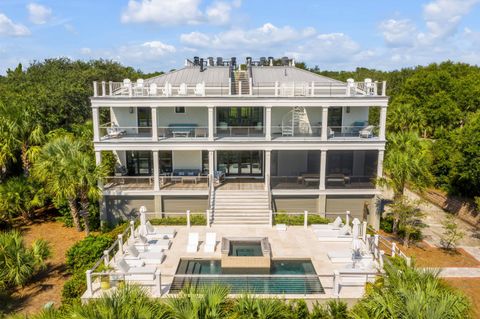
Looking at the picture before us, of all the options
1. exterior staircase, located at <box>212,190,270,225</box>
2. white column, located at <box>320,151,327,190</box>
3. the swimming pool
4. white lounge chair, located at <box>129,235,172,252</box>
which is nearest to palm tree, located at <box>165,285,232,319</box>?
the swimming pool

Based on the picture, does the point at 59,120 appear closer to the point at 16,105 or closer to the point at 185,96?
the point at 16,105

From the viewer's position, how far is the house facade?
25516mm

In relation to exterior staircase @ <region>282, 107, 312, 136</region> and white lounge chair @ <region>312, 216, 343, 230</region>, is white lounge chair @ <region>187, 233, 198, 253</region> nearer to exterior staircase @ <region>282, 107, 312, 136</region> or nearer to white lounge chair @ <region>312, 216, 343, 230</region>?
white lounge chair @ <region>312, 216, 343, 230</region>

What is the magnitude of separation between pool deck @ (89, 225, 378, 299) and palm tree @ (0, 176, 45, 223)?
9356 millimetres

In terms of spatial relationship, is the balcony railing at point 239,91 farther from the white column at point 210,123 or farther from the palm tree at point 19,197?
the palm tree at point 19,197

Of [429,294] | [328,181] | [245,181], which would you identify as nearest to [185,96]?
[245,181]

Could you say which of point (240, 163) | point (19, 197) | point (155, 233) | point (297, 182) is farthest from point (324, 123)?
point (19, 197)

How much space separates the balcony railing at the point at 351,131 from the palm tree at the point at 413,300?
629 inches

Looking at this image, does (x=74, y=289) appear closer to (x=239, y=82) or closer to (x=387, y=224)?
(x=239, y=82)

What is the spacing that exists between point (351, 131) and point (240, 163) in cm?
871

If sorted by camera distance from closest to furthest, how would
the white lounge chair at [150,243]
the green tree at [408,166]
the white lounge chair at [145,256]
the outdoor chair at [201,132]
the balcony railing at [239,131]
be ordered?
the white lounge chair at [145,256] < the white lounge chair at [150,243] < the green tree at [408,166] < the outdoor chair at [201,132] < the balcony railing at [239,131]

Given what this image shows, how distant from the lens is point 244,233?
23.0 metres

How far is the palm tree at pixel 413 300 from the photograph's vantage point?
30.6 feet

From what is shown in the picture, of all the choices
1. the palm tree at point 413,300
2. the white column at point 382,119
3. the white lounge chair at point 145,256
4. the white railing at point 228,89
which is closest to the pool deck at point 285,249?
the white lounge chair at point 145,256
